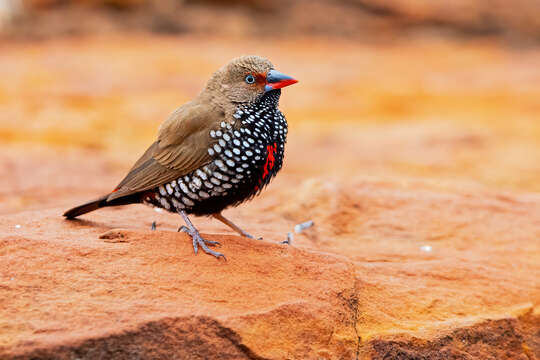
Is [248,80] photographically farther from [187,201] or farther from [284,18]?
[284,18]

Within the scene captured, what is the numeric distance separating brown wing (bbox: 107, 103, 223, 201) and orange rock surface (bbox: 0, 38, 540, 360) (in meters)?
0.39

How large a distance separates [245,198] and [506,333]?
1.79 metres

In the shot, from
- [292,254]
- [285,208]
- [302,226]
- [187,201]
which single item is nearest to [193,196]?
[187,201]

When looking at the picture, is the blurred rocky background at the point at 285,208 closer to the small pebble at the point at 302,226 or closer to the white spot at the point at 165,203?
the small pebble at the point at 302,226

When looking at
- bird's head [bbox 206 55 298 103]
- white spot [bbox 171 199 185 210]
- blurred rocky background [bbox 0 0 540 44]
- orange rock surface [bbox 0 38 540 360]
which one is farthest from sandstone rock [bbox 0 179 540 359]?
blurred rocky background [bbox 0 0 540 44]

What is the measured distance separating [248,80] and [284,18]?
1105 centimetres

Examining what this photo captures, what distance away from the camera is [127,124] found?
33.6 ft

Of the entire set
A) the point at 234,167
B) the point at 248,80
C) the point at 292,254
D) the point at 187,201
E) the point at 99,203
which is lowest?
the point at 292,254

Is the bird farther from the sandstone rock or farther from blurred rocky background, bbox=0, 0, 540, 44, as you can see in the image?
blurred rocky background, bbox=0, 0, 540, 44

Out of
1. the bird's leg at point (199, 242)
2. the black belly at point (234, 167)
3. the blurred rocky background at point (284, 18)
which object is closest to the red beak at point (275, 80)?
the black belly at point (234, 167)

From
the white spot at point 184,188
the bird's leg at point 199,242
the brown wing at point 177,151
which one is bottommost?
the bird's leg at point 199,242

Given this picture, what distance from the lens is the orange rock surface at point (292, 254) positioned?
3.21m

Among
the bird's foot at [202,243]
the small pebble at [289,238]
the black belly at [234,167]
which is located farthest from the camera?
the small pebble at [289,238]

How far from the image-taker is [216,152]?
12.9 ft
